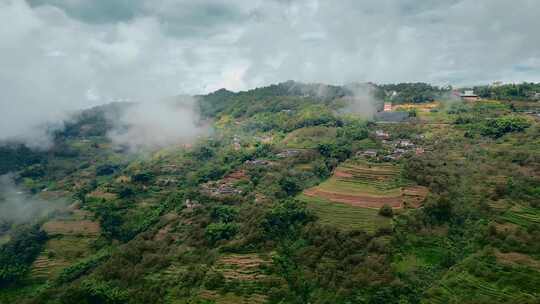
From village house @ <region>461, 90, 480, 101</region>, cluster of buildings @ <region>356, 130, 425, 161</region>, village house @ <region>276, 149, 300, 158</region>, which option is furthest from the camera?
village house @ <region>461, 90, 480, 101</region>

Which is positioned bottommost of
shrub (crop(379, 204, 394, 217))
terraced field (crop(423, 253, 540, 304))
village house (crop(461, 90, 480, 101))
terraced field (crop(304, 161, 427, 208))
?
terraced field (crop(423, 253, 540, 304))

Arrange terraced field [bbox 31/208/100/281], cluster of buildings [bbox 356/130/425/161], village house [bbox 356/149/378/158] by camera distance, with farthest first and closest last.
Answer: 1. village house [bbox 356/149/378/158]
2. cluster of buildings [bbox 356/130/425/161]
3. terraced field [bbox 31/208/100/281]

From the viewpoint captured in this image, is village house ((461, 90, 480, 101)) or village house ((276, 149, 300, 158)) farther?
village house ((461, 90, 480, 101))

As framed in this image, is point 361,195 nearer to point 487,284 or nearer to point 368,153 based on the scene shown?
point 368,153

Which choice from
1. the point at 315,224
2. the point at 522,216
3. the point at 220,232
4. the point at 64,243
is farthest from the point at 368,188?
the point at 64,243

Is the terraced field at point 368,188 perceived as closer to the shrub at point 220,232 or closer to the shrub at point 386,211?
the shrub at point 386,211

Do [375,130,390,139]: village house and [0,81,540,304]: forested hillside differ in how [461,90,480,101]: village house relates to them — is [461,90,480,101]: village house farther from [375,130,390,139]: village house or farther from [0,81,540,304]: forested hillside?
[375,130,390,139]: village house

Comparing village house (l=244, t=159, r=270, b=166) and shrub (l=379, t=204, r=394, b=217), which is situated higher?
village house (l=244, t=159, r=270, b=166)

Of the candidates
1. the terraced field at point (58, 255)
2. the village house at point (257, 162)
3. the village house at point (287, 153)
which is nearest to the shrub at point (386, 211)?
the village house at point (287, 153)

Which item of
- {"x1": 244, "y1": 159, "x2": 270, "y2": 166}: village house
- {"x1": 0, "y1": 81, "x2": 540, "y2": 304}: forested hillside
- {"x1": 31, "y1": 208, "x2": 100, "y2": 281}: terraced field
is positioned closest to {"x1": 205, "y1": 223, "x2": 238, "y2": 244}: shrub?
{"x1": 0, "y1": 81, "x2": 540, "y2": 304}: forested hillside
